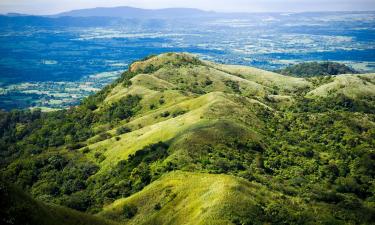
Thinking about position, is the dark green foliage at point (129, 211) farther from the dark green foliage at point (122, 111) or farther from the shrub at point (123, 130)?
the dark green foliage at point (122, 111)

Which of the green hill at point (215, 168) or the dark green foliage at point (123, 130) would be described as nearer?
the green hill at point (215, 168)

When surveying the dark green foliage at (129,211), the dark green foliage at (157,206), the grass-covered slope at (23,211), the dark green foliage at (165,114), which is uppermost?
the grass-covered slope at (23,211)

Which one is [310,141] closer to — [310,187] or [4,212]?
[310,187]

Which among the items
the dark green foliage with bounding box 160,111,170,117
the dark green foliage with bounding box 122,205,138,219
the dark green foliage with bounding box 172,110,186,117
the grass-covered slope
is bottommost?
the dark green foliage with bounding box 160,111,170,117

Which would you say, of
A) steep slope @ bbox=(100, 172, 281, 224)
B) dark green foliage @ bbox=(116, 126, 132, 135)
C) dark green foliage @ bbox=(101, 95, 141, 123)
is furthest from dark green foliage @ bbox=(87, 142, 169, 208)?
dark green foliage @ bbox=(101, 95, 141, 123)

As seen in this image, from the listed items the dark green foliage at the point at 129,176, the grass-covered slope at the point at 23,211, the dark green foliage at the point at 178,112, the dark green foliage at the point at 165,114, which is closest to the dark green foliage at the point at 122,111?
the dark green foliage at the point at 165,114

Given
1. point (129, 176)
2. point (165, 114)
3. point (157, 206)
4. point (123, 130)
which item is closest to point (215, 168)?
point (157, 206)

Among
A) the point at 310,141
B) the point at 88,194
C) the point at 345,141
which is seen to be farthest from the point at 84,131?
the point at 345,141

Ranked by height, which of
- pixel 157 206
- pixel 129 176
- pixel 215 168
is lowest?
pixel 129 176

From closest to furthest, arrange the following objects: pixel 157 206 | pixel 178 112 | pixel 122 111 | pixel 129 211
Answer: pixel 157 206, pixel 129 211, pixel 178 112, pixel 122 111

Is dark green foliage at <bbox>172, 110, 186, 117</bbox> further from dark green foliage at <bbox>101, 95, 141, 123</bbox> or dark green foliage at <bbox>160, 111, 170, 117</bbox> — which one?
dark green foliage at <bbox>101, 95, 141, 123</bbox>

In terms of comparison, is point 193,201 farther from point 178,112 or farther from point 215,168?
point 178,112
